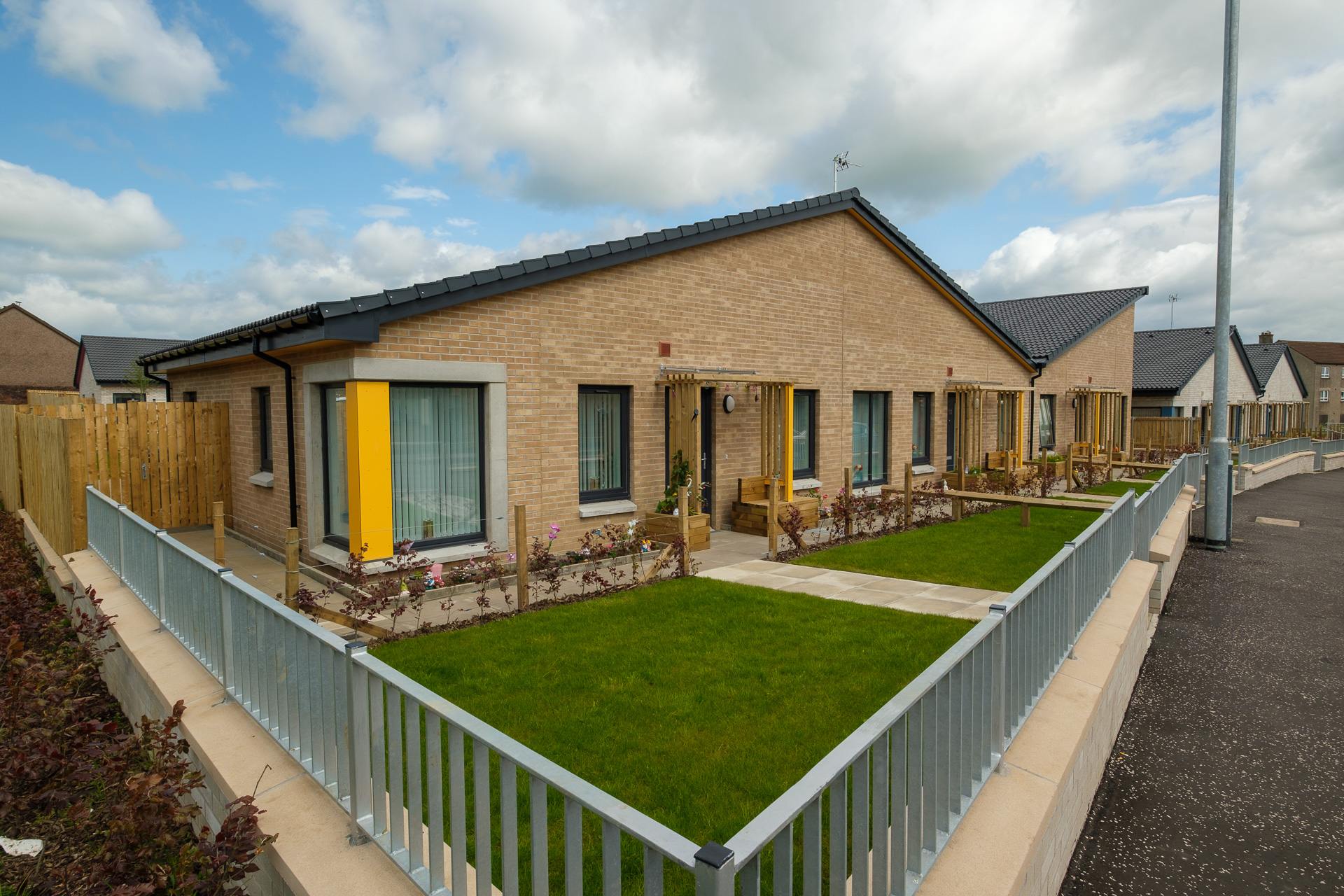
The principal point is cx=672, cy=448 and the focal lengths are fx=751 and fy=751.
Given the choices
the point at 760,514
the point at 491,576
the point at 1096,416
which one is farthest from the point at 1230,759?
the point at 1096,416

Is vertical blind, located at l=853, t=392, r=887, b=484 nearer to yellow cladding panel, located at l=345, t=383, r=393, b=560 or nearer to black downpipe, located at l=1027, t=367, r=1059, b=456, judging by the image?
black downpipe, located at l=1027, t=367, r=1059, b=456

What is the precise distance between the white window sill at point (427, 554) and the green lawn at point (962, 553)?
164 inches

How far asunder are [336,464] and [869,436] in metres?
10.4

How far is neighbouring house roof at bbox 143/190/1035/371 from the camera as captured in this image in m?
7.84

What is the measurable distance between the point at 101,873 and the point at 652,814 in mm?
2515

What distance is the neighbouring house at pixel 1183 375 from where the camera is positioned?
3309cm

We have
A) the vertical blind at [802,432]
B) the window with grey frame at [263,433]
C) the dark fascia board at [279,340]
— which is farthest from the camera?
the vertical blind at [802,432]

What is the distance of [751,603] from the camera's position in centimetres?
778

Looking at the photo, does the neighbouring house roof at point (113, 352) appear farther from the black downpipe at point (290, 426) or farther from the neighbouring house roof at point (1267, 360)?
the neighbouring house roof at point (1267, 360)

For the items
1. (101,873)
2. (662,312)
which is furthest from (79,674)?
(662,312)

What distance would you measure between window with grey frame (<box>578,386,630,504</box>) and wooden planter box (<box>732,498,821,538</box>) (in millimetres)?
2295

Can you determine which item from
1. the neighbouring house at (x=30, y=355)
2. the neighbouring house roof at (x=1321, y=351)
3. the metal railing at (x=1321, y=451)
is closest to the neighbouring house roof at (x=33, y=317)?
the neighbouring house at (x=30, y=355)

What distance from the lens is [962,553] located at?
10586 millimetres

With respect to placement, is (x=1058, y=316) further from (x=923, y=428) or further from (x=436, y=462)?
(x=436, y=462)
